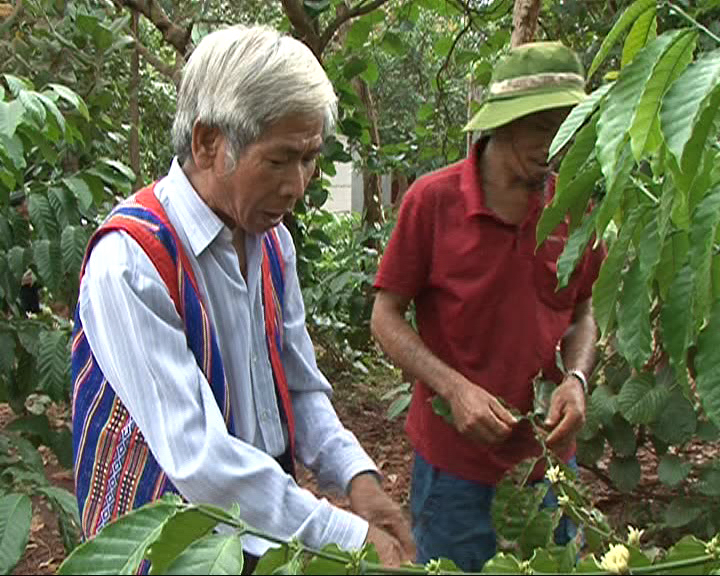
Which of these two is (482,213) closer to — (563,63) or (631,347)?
(563,63)

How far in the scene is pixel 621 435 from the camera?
3.72 meters

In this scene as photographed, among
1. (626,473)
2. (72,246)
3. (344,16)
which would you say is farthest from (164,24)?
(626,473)

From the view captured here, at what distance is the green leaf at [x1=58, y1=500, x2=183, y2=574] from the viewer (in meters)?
0.78

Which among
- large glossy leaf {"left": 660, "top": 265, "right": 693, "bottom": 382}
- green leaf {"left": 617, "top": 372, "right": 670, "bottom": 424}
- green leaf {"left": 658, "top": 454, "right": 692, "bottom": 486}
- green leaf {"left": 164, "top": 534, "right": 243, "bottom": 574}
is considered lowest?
green leaf {"left": 658, "top": 454, "right": 692, "bottom": 486}

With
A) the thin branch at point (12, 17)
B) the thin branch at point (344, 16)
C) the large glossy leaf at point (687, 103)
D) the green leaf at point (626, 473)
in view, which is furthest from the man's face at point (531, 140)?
the thin branch at point (12, 17)

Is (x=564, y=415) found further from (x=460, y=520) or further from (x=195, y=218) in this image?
(x=195, y=218)

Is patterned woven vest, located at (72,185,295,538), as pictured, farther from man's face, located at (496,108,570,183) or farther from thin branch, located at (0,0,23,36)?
thin branch, located at (0,0,23,36)

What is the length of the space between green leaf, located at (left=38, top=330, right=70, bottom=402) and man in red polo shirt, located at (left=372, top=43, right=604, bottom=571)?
2.97ft

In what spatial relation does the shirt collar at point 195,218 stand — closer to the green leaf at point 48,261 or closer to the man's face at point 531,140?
the man's face at point 531,140

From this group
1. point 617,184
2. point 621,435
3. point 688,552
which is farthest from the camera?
point 621,435

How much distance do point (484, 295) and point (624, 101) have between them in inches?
44.5

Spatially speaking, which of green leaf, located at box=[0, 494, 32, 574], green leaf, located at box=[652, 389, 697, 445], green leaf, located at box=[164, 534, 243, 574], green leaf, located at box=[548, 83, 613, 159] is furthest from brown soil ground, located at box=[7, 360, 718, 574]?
green leaf, located at box=[164, 534, 243, 574]

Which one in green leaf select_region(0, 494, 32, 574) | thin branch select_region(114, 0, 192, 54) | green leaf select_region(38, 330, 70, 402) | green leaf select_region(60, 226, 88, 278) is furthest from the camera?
thin branch select_region(114, 0, 192, 54)

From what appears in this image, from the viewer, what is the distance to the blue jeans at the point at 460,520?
232cm
